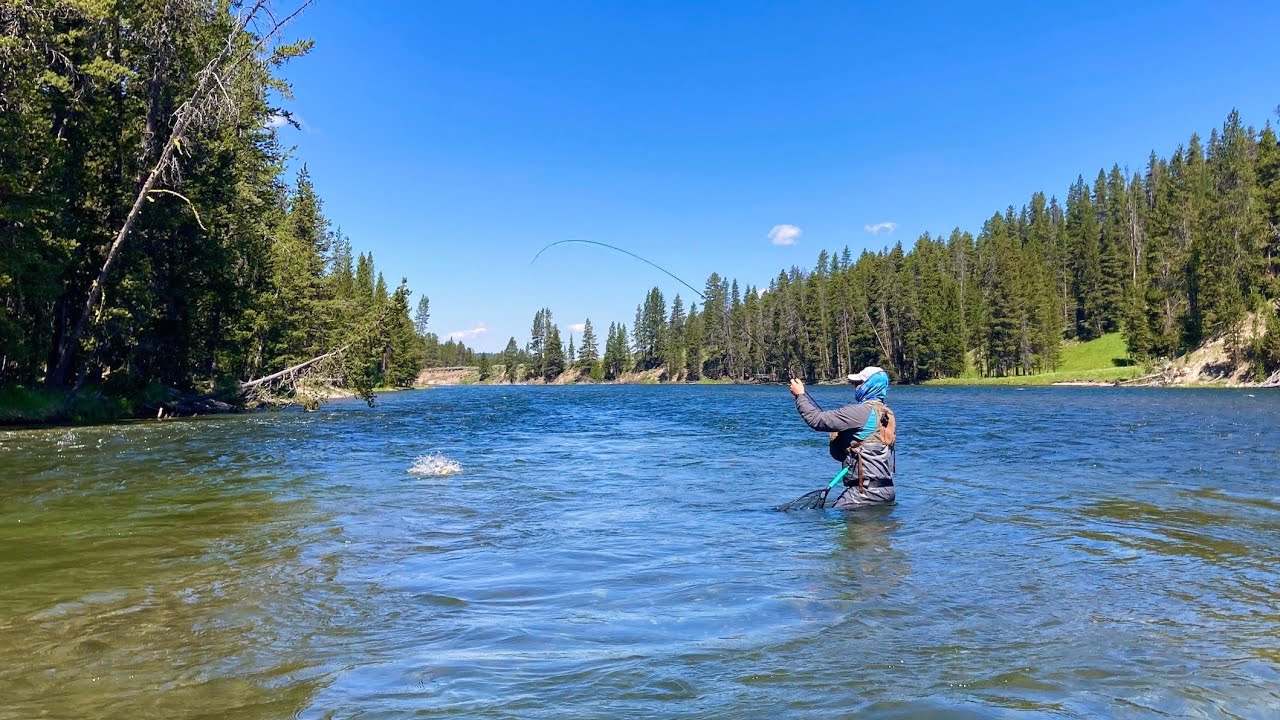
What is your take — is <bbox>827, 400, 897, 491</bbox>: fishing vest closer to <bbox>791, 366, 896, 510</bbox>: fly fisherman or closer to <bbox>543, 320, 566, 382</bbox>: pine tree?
<bbox>791, 366, 896, 510</bbox>: fly fisherman

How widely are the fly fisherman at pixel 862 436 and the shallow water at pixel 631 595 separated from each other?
660 millimetres

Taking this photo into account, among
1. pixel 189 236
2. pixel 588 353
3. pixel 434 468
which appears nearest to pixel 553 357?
pixel 588 353

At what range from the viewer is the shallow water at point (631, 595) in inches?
166

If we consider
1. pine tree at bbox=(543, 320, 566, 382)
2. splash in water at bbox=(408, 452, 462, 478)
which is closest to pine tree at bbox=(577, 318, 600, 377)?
pine tree at bbox=(543, 320, 566, 382)

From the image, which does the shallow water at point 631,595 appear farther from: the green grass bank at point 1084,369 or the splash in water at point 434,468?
the green grass bank at point 1084,369

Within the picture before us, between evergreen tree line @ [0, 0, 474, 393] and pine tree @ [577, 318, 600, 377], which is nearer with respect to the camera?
evergreen tree line @ [0, 0, 474, 393]

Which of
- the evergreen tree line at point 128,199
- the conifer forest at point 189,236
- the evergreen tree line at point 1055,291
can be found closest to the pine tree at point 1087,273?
the evergreen tree line at point 1055,291

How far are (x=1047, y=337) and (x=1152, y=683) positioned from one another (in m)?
107

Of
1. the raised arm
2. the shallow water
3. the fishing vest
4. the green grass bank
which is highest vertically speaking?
the green grass bank

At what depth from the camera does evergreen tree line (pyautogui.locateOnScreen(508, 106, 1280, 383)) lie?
66.5 meters

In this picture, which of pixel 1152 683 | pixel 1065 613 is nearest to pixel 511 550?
pixel 1065 613

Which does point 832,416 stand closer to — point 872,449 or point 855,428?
point 855,428

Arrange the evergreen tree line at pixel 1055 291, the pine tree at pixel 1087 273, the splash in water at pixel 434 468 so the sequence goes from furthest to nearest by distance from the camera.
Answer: the pine tree at pixel 1087 273 < the evergreen tree line at pixel 1055 291 < the splash in water at pixel 434 468

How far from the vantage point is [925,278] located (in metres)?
106
